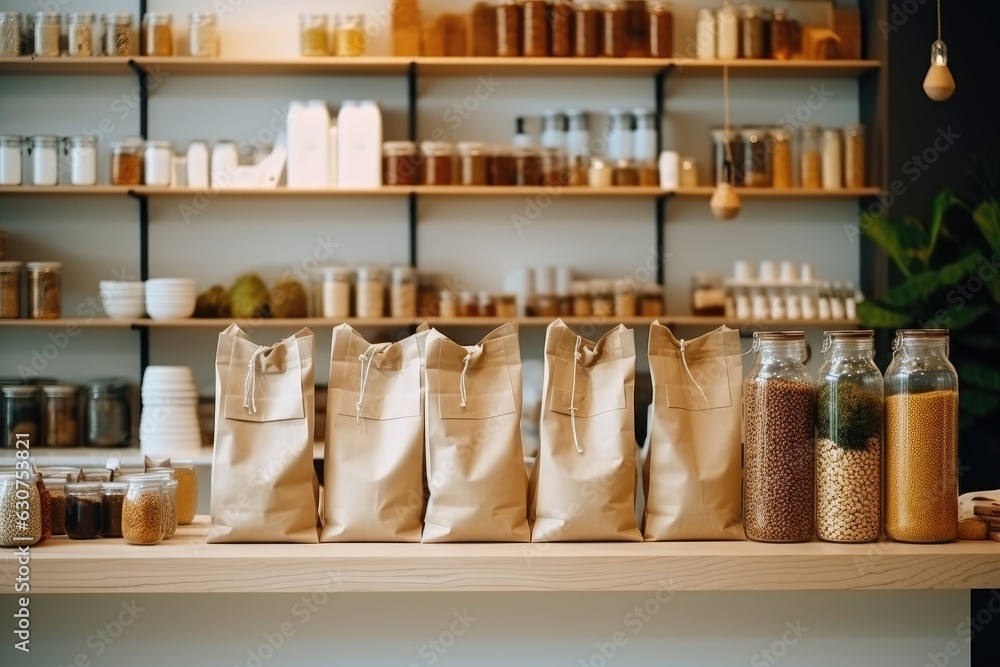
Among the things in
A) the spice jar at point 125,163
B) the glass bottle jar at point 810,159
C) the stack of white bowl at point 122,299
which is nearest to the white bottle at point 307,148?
the spice jar at point 125,163

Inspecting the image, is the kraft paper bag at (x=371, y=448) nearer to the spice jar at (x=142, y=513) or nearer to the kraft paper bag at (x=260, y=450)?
the kraft paper bag at (x=260, y=450)

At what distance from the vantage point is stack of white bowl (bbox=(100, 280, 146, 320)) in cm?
406

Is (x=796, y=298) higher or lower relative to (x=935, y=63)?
lower

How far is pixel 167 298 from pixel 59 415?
0.60 m

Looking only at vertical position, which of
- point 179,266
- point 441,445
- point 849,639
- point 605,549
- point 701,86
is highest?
point 701,86

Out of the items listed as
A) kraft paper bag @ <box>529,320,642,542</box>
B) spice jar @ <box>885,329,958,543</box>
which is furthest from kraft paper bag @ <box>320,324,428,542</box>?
spice jar @ <box>885,329,958,543</box>

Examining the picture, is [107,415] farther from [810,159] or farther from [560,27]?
[810,159]

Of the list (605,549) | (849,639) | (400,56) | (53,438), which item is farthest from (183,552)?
(400,56)

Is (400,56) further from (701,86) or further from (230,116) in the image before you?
(701,86)

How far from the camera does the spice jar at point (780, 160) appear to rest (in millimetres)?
4203

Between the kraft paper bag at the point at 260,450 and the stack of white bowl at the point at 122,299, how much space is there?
2.77 m

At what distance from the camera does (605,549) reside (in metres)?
1.46

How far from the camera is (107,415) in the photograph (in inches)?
156

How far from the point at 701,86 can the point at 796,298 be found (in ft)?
3.30
